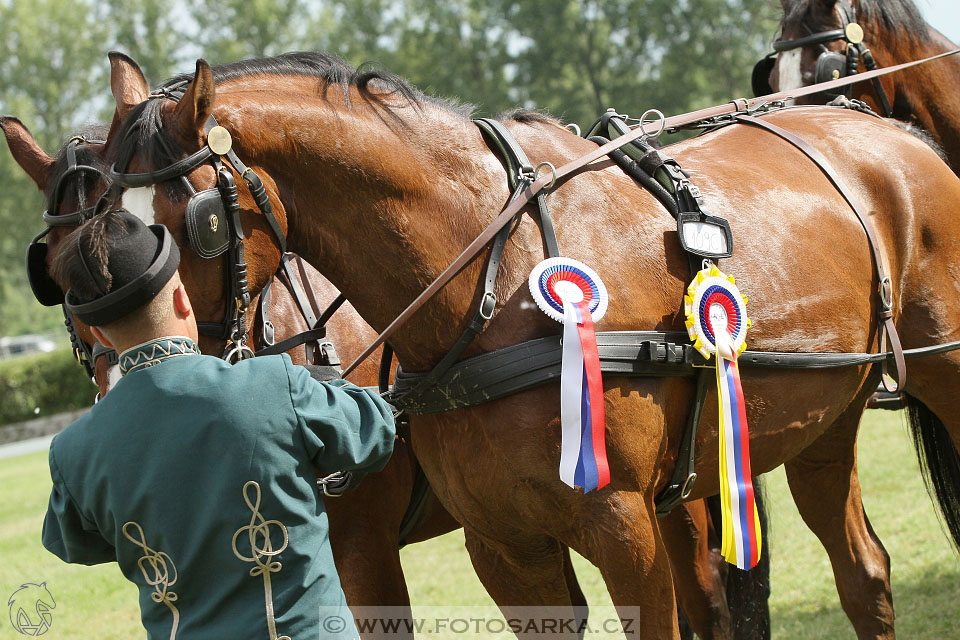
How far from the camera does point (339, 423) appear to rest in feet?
6.52

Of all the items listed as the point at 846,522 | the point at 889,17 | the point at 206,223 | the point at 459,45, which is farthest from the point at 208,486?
the point at 459,45

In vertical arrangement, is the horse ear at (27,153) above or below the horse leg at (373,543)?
above

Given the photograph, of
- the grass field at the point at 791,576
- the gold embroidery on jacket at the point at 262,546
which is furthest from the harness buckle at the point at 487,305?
the grass field at the point at 791,576

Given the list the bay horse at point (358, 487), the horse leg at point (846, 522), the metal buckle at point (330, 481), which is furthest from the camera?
the horse leg at point (846, 522)

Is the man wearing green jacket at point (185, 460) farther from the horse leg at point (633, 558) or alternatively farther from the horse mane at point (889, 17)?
the horse mane at point (889, 17)

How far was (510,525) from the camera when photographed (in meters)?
2.43

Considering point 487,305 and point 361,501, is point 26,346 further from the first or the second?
point 487,305

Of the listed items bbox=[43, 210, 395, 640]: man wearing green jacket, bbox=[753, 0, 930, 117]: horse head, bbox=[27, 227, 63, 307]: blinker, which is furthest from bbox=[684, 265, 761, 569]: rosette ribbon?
bbox=[753, 0, 930, 117]: horse head

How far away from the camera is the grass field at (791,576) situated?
452 cm

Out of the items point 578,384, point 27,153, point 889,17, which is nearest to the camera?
point 578,384

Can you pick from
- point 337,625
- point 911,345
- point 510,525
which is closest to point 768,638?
point 911,345

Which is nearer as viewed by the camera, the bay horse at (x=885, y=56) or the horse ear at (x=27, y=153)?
the horse ear at (x=27, y=153)

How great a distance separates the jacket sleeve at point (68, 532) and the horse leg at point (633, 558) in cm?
113

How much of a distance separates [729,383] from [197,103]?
4.88ft
